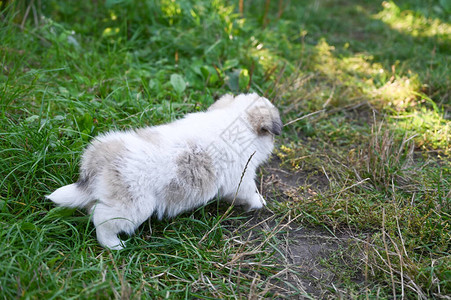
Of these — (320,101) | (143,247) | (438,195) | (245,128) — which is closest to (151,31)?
(320,101)

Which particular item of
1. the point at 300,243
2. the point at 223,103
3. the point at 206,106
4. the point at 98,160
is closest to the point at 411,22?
the point at 206,106

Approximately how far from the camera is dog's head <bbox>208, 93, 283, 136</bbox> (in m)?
3.00

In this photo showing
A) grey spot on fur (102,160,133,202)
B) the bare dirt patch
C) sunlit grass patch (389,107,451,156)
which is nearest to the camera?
grey spot on fur (102,160,133,202)

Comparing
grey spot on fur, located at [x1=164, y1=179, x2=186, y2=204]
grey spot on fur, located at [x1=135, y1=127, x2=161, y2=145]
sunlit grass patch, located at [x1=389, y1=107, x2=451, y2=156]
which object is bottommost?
sunlit grass patch, located at [x1=389, y1=107, x2=451, y2=156]

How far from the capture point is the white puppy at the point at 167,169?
2357 mm

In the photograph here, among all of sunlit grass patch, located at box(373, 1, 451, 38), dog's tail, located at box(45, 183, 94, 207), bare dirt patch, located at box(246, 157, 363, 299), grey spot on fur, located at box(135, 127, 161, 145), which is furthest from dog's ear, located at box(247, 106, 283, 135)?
sunlit grass patch, located at box(373, 1, 451, 38)

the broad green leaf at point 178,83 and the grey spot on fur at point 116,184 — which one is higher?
the grey spot on fur at point 116,184

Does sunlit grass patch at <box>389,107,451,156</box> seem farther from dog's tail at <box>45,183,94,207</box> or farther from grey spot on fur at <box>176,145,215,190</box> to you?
dog's tail at <box>45,183,94,207</box>

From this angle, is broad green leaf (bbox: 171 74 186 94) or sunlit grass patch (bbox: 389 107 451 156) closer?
sunlit grass patch (bbox: 389 107 451 156)

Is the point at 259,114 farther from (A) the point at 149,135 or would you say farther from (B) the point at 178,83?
(B) the point at 178,83

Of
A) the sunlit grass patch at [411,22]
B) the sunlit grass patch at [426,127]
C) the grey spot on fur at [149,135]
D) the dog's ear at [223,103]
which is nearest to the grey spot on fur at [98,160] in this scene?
the grey spot on fur at [149,135]

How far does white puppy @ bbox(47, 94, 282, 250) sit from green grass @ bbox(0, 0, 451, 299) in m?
0.18

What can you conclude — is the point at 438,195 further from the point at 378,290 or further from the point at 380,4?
the point at 380,4

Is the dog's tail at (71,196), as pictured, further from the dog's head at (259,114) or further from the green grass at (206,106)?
the dog's head at (259,114)
